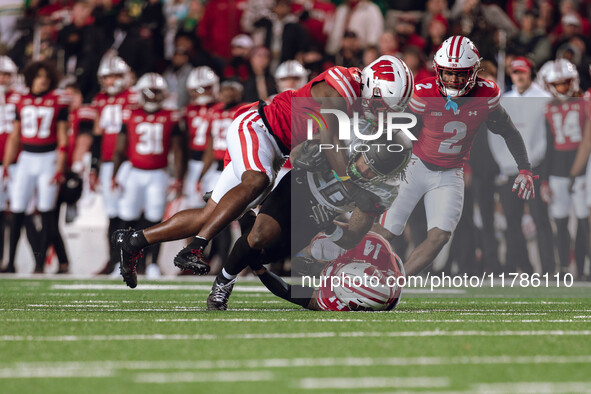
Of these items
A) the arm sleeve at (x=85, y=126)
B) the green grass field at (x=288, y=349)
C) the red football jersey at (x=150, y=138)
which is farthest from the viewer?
the arm sleeve at (x=85, y=126)

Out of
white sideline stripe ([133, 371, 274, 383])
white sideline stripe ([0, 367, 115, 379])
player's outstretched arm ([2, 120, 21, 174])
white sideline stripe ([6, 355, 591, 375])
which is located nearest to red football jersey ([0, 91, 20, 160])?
player's outstretched arm ([2, 120, 21, 174])

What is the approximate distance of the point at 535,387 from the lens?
10.7 feet

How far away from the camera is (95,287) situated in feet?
28.0

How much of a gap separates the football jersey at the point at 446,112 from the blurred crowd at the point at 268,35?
3.27 meters

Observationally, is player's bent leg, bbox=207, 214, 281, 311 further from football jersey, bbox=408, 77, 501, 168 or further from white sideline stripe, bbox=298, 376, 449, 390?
white sideline stripe, bbox=298, 376, 449, 390

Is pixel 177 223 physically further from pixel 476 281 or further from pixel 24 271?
pixel 24 271

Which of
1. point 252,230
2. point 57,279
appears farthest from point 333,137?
point 57,279

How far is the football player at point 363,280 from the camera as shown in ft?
19.3

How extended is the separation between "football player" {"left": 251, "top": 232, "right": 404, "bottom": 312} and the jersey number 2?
1.11 m

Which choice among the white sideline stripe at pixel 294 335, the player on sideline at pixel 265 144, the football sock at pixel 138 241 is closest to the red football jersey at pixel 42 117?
the player on sideline at pixel 265 144

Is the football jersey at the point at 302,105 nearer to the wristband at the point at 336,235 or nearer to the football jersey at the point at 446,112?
the wristband at the point at 336,235

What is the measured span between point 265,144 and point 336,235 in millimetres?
714

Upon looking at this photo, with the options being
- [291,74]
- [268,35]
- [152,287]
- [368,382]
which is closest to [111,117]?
[291,74]

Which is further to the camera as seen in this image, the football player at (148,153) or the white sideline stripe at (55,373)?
the football player at (148,153)
